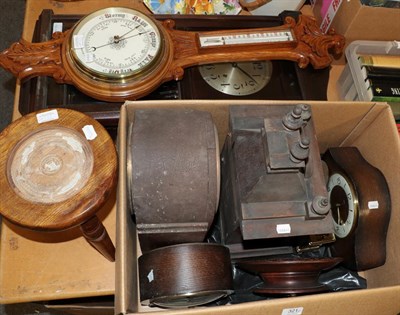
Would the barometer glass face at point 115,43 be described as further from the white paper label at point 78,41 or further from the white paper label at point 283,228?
the white paper label at point 283,228

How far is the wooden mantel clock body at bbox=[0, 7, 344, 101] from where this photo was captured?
1.12 m

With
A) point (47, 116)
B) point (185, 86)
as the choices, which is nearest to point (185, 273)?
point (47, 116)

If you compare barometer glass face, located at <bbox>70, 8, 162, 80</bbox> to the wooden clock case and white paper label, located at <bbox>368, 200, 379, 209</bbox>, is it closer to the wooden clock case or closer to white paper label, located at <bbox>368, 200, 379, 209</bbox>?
the wooden clock case

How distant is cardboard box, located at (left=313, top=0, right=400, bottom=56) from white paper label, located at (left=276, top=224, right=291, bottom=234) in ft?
2.49

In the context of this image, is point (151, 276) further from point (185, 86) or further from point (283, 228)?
point (185, 86)

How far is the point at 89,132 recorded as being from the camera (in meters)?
0.90

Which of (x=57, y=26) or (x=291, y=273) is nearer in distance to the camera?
(x=291, y=273)

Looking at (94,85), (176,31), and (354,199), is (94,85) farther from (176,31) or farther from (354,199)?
(354,199)

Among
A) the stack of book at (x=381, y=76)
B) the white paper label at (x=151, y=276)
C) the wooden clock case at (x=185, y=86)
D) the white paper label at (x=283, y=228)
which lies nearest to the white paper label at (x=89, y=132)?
the wooden clock case at (x=185, y=86)

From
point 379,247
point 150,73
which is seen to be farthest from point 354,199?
point 150,73

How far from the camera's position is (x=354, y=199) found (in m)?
1.08

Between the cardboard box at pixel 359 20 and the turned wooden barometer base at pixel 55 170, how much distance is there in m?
0.89

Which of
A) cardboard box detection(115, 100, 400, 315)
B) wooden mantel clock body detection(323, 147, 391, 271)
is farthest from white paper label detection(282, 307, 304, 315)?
wooden mantel clock body detection(323, 147, 391, 271)

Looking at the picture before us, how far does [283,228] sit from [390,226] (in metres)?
0.37
